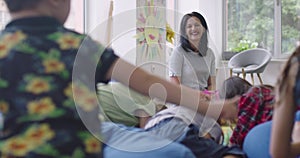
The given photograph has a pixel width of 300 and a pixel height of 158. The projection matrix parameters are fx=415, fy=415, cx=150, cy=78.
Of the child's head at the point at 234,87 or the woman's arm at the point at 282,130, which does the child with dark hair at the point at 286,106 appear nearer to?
the woman's arm at the point at 282,130

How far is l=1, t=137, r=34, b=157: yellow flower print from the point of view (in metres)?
0.88

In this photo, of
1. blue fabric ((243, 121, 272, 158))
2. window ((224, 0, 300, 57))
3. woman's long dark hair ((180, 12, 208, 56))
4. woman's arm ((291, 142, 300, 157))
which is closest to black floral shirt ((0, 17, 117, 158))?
woman's arm ((291, 142, 300, 157))

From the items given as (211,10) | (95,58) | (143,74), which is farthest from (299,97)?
(211,10)

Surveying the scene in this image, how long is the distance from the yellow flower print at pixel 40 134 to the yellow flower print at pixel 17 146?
0.04 ft

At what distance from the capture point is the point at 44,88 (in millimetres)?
883

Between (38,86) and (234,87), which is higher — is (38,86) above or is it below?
above

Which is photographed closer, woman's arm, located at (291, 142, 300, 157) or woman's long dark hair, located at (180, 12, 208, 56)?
woman's arm, located at (291, 142, 300, 157)

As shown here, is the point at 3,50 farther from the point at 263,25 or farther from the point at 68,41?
the point at 263,25

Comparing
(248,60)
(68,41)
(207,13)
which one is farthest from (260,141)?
(207,13)

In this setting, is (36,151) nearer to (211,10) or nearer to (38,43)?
(38,43)

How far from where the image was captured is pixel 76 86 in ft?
2.97

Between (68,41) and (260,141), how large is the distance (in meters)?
0.87

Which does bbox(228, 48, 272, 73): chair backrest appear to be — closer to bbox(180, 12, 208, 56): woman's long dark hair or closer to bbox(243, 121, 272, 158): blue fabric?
bbox(180, 12, 208, 56): woman's long dark hair

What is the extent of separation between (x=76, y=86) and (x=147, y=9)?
3635mm
